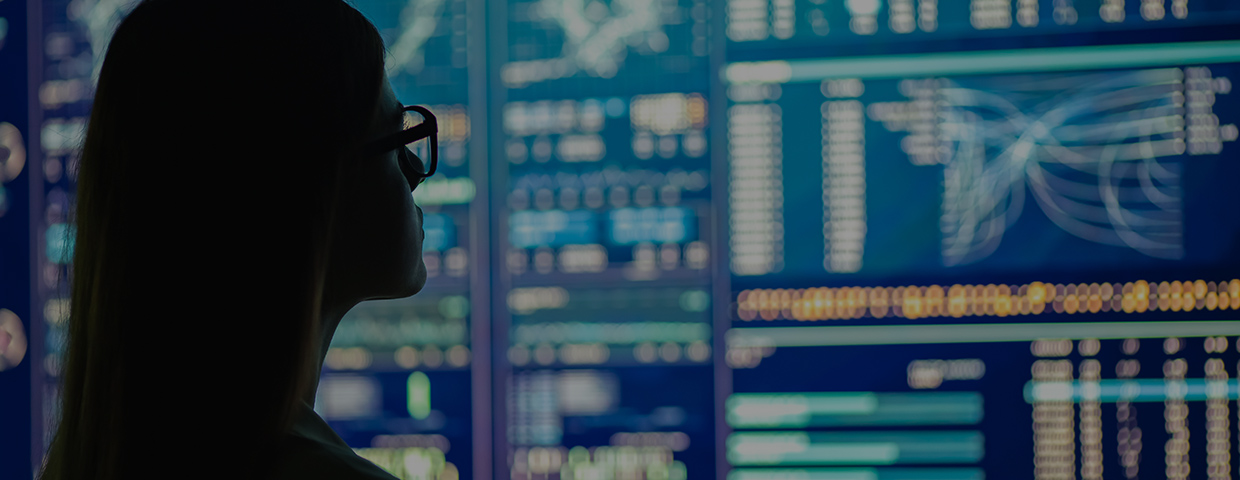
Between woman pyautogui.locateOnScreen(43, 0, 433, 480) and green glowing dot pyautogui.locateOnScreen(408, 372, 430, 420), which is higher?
woman pyautogui.locateOnScreen(43, 0, 433, 480)

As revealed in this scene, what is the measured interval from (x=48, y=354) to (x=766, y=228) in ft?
4.49

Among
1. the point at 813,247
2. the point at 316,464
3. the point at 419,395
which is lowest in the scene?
the point at 419,395

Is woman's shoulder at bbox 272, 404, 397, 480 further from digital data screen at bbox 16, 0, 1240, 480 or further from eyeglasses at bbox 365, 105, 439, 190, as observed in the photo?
digital data screen at bbox 16, 0, 1240, 480

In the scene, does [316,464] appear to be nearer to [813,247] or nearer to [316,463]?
[316,463]

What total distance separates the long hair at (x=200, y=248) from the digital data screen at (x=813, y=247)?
98 cm

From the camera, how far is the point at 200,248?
44cm

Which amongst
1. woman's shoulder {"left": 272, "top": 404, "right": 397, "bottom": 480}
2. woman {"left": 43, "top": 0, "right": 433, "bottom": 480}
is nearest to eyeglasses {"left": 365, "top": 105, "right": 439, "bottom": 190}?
woman {"left": 43, "top": 0, "right": 433, "bottom": 480}

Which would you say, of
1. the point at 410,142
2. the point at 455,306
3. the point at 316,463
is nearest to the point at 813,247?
the point at 455,306

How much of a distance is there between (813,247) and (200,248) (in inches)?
43.0

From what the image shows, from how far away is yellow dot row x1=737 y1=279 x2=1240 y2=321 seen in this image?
4.33ft

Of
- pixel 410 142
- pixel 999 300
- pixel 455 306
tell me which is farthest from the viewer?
pixel 455 306

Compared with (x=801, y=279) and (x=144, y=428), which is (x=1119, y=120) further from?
(x=144, y=428)

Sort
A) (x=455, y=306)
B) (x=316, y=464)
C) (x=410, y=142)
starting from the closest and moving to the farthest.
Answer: (x=316, y=464), (x=410, y=142), (x=455, y=306)

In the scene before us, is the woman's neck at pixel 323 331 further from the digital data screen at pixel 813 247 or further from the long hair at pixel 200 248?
the digital data screen at pixel 813 247
